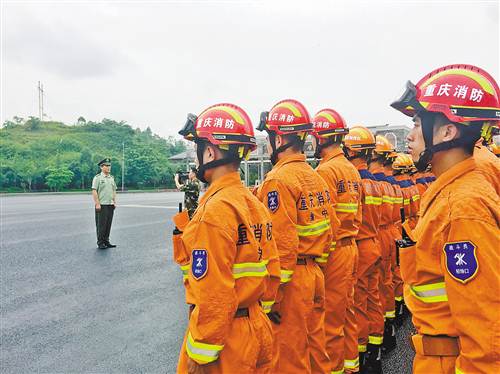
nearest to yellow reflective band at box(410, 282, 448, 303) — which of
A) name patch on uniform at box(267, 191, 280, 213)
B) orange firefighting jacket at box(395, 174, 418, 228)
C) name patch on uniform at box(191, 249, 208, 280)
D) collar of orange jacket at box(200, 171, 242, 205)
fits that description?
name patch on uniform at box(191, 249, 208, 280)

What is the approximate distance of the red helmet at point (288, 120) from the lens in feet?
11.5

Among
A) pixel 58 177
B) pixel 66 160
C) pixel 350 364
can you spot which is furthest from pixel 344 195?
pixel 66 160

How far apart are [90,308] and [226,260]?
14.5 ft

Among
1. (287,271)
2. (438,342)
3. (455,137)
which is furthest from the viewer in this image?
(287,271)

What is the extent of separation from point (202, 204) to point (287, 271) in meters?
0.98

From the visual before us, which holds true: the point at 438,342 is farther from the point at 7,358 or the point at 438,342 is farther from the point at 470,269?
the point at 7,358

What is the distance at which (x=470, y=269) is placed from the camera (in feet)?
4.83

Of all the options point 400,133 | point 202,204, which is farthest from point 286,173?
point 400,133

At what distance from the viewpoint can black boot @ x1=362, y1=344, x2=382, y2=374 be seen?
12.7ft

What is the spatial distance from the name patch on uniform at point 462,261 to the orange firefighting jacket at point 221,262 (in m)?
0.94

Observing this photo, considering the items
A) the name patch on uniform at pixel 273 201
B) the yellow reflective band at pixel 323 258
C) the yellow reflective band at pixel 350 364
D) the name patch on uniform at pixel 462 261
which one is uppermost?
the name patch on uniform at pixel 273 201

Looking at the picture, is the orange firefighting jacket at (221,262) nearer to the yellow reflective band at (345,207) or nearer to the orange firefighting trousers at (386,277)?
the yellow reflective band at (345,207)

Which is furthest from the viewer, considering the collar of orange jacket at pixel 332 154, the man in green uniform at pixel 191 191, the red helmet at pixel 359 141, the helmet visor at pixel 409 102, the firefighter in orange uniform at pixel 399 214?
the man in green uniform at pixel 191 191

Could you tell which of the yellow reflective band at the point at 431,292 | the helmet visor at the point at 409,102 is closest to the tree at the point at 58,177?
the helmet visor at the point at 409,102
